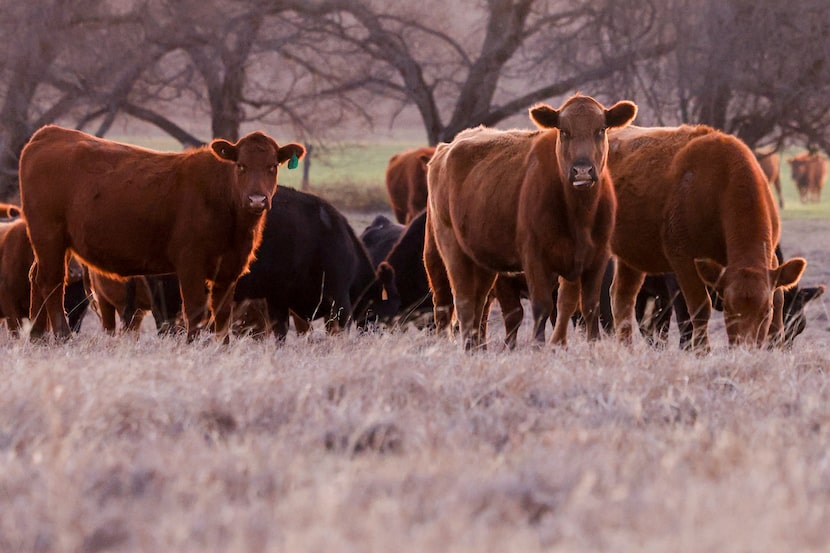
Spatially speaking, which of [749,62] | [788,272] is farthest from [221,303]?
[749,62]

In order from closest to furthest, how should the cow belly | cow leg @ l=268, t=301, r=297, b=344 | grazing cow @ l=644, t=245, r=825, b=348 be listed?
the cow belly < grazing cow @ l=644, t=245, r=825, b=348 < cow leg @ l=268, t=301, r=297, b=344

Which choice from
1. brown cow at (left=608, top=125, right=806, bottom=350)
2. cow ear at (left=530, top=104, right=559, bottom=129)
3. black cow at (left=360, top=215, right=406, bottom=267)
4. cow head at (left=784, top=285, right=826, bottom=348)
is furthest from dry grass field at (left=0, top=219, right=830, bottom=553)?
black cow at (left=360, top=215, right=406, bottom=267)

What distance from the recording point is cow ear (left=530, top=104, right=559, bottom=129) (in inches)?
288

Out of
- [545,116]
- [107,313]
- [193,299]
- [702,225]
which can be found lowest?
[107,313]

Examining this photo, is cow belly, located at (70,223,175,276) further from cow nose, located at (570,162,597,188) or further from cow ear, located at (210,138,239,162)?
cow nose, located at (570,162,597,188)

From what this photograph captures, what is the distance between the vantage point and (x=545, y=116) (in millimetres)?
7348

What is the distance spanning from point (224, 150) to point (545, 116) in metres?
2.02

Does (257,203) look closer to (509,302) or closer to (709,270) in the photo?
(509,302)

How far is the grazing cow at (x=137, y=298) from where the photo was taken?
9.96m

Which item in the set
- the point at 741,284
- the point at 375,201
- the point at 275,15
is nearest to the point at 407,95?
the point at 275,15

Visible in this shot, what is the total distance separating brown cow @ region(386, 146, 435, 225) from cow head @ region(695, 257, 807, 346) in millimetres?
11991

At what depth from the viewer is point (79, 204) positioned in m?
8.16

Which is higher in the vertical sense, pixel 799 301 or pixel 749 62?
pixel 749 62

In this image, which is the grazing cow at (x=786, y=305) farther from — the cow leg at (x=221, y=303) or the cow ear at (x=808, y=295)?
the cow leg at (x=221, y=303)
